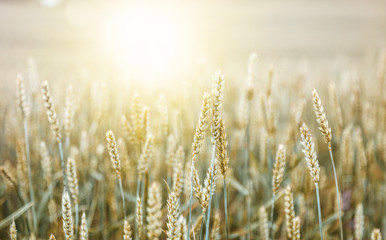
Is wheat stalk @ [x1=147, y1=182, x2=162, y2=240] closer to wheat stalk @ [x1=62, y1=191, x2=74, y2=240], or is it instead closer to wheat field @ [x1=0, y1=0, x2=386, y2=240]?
wheat field @ [x1=0, y1=0, x2=386, y2=240]

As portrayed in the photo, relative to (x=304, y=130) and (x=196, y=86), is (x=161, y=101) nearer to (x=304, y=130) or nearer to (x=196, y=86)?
(x=304, y=130)

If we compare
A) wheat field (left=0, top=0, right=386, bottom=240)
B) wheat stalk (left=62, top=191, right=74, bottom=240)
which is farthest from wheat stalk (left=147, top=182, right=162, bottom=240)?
wheat stalk (left=62, top=191, right=74, bottom=240)

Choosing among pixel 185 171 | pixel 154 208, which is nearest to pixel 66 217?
pixel 154 208

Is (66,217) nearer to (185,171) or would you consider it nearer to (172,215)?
(172,215)

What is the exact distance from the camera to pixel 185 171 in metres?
1.33

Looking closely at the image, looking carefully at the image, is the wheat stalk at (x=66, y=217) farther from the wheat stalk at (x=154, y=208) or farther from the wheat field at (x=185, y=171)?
the wheat stalk at (x=154, y=208)

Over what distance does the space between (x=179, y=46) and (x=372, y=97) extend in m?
4.28

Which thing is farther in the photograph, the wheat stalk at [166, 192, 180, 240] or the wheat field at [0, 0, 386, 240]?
the wheat field at [0, 0, 386, 240]

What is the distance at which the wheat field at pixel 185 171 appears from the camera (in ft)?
2.77

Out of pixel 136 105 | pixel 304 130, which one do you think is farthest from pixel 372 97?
pixel 136 105

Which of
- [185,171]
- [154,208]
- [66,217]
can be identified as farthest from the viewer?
[185,171]

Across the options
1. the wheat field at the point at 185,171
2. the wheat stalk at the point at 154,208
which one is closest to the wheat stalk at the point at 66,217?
the wheat field at the point at 185,171

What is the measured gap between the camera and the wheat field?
0.85 metres

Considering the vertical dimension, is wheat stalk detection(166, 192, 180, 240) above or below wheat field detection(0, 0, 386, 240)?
below
